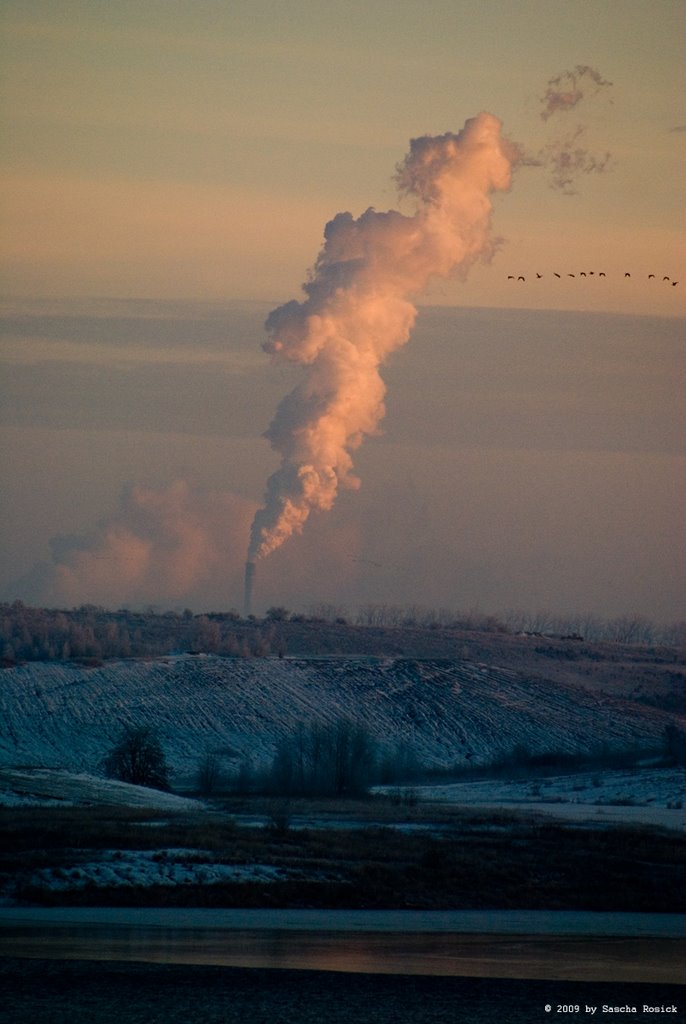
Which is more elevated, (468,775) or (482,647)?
(482,647)

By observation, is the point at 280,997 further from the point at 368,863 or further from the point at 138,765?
the point at 138,765

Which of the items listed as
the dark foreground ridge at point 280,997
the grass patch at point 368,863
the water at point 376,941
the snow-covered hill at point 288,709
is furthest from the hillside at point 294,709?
the dark foreground ridge at point 280,997

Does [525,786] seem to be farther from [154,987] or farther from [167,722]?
[154,987]

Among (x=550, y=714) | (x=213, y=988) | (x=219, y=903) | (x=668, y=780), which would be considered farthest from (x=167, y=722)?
(x=213, y=988)

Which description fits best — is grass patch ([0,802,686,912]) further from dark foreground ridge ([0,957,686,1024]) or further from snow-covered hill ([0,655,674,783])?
snow-covered hill ([0,655,674,783])

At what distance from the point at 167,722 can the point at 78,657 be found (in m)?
23.9

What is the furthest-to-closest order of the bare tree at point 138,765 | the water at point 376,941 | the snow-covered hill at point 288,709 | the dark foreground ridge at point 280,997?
the snow-covered hill at point 288,709
the bare tree at point 138,765
the water at point 376,941
the dark foreground ridge at point 280,997

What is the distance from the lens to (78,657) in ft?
473

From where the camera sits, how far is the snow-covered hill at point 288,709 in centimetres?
11825

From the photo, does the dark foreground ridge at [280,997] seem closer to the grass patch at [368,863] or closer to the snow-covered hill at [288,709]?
the grass patch at [368,863]

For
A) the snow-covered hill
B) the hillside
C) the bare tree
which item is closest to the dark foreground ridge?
the bare tree

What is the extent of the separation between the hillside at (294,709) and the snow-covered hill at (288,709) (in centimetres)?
15

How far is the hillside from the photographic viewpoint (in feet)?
388

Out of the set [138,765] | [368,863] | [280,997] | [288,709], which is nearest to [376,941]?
[280,997]
